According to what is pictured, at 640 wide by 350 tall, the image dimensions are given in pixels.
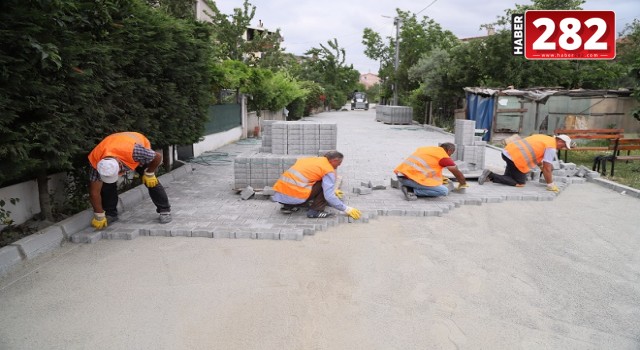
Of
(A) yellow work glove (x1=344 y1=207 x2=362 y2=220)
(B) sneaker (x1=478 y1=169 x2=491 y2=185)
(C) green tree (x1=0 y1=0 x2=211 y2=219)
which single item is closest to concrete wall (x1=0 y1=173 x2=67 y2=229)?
(C) green tree (x1=0 y1=0 x2=211 y2=219)

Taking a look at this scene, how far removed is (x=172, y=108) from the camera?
8.48 meters

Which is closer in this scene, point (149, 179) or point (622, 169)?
point (149, 179)

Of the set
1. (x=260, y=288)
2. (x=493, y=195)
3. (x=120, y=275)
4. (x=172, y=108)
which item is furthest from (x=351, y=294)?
(x=172, y=108)

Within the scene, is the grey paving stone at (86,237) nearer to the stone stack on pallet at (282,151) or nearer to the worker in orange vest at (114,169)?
the worker in orange vest at (114,169)

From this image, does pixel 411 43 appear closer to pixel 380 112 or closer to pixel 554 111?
pixel 380 112

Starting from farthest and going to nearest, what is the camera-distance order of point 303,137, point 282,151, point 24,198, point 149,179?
point 282,151 < point 303,137 < point 149,179 < point 24,198

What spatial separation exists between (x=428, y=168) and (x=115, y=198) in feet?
15.9

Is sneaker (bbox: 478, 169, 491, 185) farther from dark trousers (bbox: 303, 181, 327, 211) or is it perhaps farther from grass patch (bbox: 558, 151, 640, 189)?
dark trousers (bbox: 303, 181, 327, 211)

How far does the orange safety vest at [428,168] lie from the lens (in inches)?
296

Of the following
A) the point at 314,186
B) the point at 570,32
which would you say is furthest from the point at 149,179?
the point at 570,32

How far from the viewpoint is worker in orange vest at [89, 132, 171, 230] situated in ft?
18.2

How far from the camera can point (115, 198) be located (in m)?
6.02

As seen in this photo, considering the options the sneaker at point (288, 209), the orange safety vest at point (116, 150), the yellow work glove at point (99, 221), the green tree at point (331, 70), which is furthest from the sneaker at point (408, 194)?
the green tree at point (331, 70)

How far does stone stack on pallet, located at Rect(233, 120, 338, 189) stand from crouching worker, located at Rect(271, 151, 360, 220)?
1.44 metres
